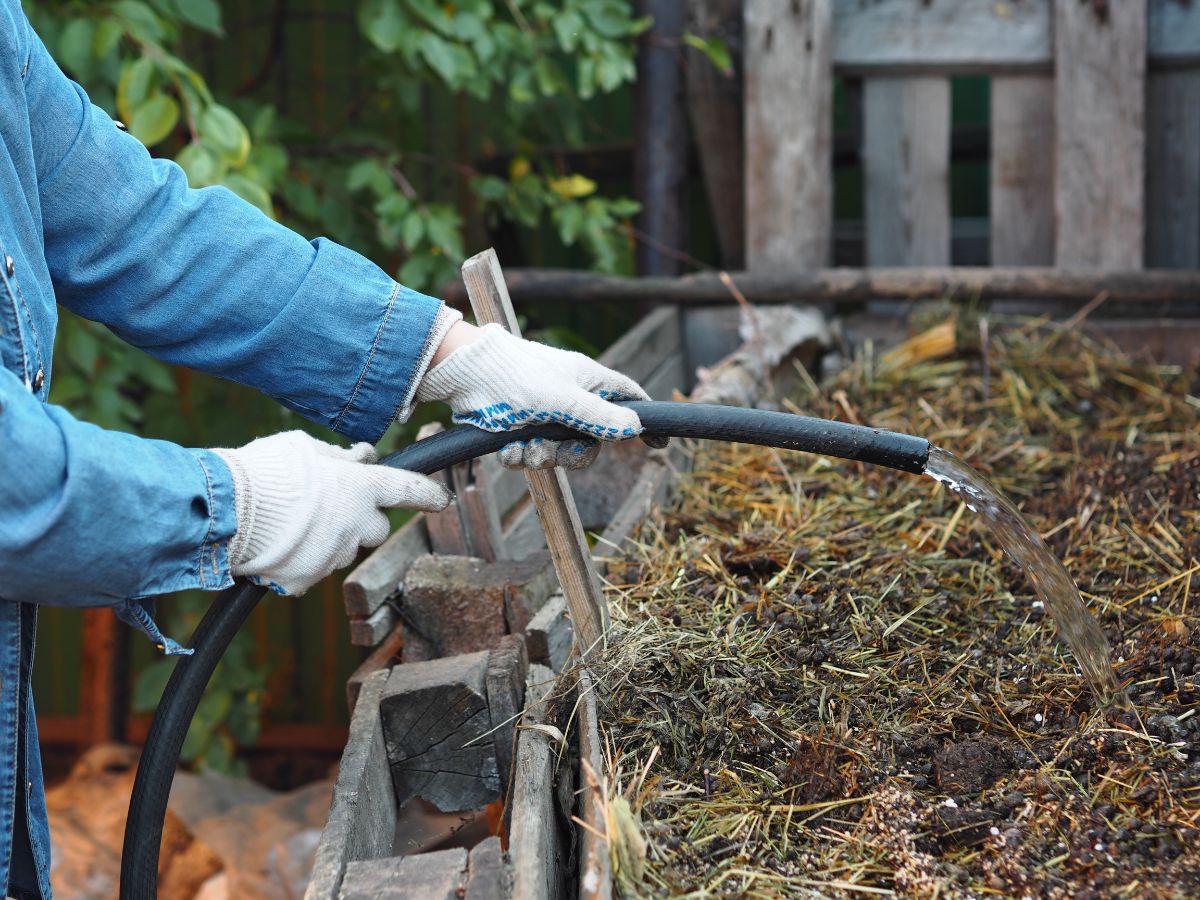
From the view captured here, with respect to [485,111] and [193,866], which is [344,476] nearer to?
[193,866]

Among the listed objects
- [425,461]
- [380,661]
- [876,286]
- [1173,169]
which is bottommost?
[380,661]

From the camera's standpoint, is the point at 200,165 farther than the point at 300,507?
Yes

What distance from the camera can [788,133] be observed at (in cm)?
346

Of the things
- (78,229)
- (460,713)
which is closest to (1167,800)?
(460,713)

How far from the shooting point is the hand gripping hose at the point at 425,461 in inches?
55.3

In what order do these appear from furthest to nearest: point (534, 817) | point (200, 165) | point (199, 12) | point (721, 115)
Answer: point (721, 115) → point (199, 12) → point (200, 165) → point (534, 817)

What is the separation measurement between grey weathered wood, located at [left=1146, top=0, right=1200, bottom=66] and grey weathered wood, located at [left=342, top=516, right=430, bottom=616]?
2.53m

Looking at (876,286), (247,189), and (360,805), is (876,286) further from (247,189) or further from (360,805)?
(360,805)

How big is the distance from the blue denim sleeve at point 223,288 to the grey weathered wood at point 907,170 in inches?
90.8

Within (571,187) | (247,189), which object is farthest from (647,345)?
(247,189)

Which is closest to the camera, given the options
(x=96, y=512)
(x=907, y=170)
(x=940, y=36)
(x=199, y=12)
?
(x=96, y=512)

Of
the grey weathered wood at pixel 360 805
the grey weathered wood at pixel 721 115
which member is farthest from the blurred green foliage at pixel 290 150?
the grey weathered wood at pixel 360 805

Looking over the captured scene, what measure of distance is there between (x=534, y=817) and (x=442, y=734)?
338mm

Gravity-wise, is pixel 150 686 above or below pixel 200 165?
below
